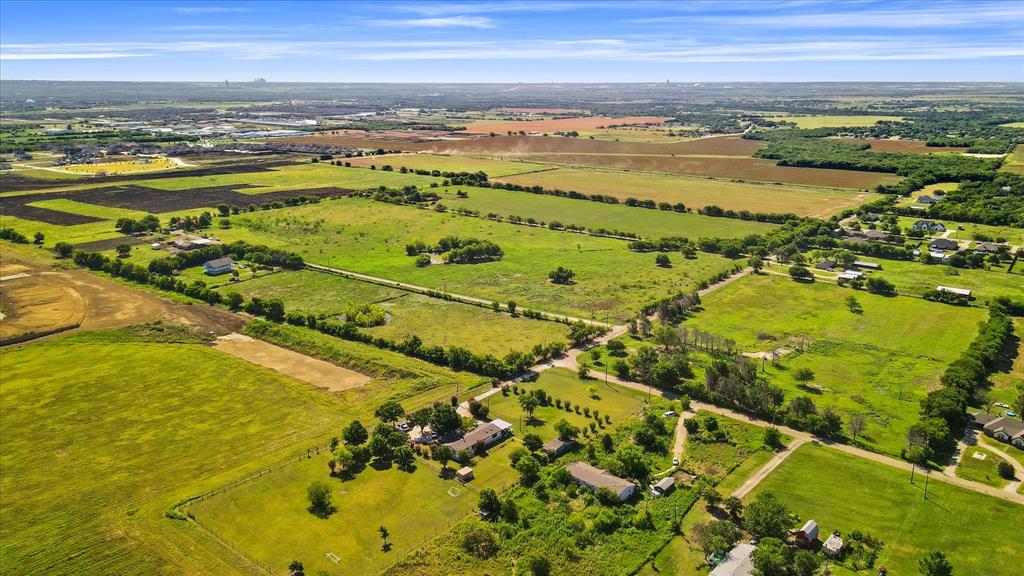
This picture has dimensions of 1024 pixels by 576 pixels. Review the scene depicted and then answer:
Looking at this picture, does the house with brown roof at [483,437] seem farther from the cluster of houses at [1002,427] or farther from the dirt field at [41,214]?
the dirt field at [41,214]

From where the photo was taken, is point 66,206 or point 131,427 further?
point 66,206

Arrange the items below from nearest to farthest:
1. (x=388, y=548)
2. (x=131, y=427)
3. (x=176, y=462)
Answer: (x=388, y=548)
(x=176, y=462)
(x=131, y=427)

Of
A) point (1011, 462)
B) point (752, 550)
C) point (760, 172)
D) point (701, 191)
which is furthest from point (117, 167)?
point (1011, 462)

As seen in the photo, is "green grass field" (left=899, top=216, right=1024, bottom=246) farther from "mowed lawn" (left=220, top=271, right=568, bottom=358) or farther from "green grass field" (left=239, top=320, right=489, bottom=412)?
"green grass field" (left=239, top=320, right=489, bottom=412)

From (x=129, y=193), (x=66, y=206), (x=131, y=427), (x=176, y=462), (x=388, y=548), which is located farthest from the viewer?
(x=129, y=193)

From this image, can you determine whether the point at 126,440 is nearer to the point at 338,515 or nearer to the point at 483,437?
the point at 338,515

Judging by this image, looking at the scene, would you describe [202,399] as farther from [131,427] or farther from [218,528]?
[218,528]

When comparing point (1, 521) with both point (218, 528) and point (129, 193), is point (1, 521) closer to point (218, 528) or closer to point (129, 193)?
point (218, 528)

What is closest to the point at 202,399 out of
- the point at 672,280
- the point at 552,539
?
the point at 552,539
